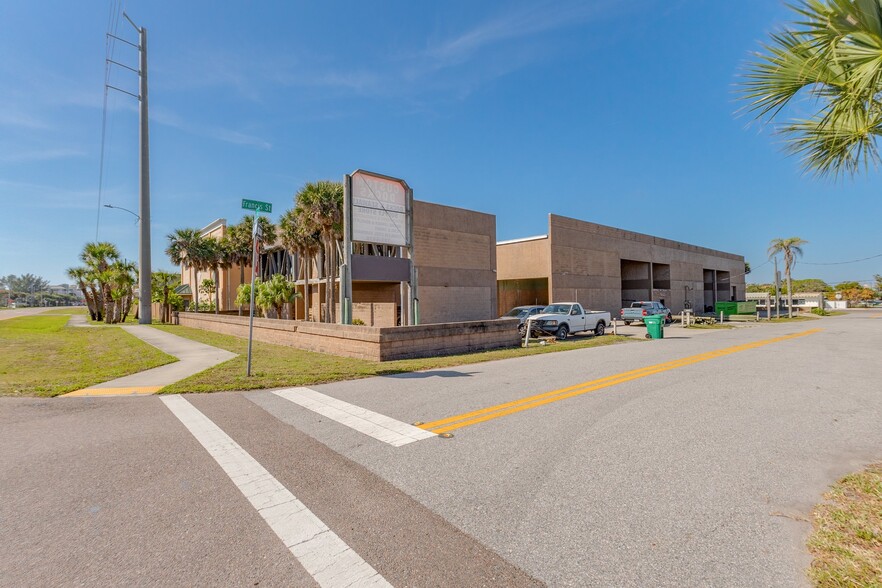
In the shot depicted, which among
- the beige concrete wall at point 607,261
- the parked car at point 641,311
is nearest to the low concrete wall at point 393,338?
the parked car at point 641,311

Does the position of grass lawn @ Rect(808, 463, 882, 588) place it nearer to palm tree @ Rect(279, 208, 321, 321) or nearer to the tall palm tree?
palm tree @ Rect(279, 208, 321, 321)

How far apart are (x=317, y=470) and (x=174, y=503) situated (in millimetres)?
1210

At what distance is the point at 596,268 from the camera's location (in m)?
35.7

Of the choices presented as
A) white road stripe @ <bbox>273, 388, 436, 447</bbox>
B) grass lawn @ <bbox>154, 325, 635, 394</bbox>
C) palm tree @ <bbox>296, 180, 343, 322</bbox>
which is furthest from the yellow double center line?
palm tree @ <bbox>296, 180, 343, 322</bbox>

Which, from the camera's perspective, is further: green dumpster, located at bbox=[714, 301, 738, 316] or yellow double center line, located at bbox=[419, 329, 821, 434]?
green dumpster, located at bbox=[714, 301, 738, 316]

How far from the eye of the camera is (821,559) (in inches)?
100

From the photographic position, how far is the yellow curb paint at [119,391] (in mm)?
7508

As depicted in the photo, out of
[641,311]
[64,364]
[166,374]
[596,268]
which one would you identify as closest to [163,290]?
[64,364]

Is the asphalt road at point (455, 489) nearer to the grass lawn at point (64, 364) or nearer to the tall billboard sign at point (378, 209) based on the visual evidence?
the grass lawn at point (64, 364)

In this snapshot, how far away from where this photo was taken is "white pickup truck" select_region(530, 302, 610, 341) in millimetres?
19047

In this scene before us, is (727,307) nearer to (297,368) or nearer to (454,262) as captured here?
(454,262)

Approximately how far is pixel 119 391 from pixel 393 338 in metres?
6.48

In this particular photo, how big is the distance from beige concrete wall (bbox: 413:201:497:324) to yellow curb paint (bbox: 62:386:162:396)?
17485mm

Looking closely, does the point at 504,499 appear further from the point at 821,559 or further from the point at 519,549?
the point at 821,559
